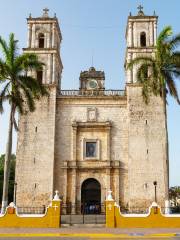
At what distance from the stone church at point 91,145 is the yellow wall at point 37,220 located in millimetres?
9400

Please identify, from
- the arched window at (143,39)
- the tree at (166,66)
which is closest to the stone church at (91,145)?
the arched window at (143,39)

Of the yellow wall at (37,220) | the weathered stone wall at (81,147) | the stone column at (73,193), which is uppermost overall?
the weathered stone wall at (81,147)

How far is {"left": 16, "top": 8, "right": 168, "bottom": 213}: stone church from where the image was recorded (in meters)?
28.5

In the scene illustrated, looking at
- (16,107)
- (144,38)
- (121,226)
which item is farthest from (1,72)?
(144,38)

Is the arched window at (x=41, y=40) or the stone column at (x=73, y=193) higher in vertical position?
the arched window at (x=41, y=40)

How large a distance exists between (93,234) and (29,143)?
1480 centimetres

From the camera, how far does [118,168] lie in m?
29.4

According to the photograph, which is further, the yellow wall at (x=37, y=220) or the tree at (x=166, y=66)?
the tree at (x=166, y=66)

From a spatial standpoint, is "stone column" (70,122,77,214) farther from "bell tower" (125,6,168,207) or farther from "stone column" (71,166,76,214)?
"bell tower" (125,6,168,207)

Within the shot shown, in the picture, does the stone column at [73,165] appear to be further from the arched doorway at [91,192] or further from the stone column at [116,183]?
the stone column at [116,183]

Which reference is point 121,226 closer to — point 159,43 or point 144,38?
point 159,43

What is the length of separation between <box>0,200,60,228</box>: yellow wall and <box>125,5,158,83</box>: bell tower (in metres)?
16.4

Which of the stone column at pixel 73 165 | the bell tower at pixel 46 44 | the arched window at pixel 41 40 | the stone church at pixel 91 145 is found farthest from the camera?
the arched window at pixel 41 40

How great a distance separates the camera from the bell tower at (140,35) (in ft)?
104
